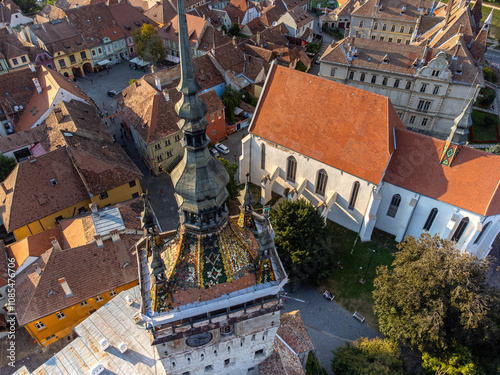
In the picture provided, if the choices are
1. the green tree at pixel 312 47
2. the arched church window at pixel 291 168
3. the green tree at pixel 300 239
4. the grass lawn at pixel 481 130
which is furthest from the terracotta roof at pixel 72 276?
the green tree at pixel 312 47

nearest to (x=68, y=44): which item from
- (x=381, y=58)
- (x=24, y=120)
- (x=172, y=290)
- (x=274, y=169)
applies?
(x=24, y=120)

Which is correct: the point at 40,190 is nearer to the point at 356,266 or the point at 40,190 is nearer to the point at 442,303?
the point at 356,266

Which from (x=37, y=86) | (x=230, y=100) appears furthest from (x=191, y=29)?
(x=37, y=86)

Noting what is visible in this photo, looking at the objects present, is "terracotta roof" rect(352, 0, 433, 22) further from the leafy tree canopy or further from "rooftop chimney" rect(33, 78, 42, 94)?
the leafy tree canopy

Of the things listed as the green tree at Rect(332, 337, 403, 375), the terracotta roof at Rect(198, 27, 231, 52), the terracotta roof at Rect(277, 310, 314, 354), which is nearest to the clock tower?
the terracotta roof at Rect(277, 310, 314, 354)

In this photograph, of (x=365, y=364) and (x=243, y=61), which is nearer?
(x=365, y=364)

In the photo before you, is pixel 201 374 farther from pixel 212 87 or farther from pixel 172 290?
pixel 212 87
